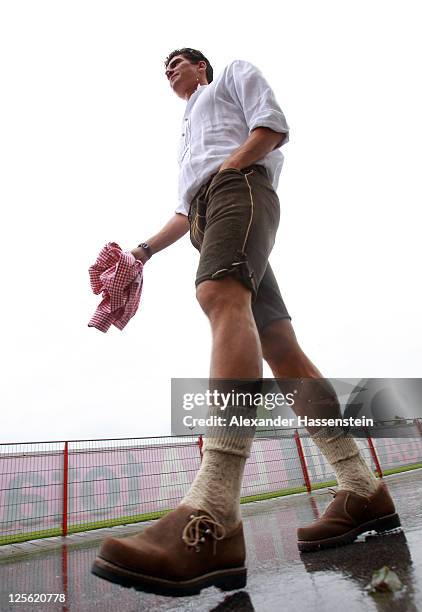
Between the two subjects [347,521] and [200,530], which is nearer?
[200,530]

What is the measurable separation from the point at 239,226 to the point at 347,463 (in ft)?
3.05

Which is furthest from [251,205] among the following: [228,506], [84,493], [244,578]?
[84,493]

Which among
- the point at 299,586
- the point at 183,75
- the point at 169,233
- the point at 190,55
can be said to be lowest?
the point at 299,586

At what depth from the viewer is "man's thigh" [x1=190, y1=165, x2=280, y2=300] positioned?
51.1 inches

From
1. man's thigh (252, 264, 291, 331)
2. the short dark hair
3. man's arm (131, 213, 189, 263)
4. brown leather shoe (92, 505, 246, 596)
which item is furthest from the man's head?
brown leather shoe (92, 505, 246, 596)

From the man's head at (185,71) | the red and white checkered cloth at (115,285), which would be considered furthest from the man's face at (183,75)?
the red and white checkered cloth at (115,285)

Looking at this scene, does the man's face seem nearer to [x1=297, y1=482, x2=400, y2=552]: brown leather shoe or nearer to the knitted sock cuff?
the knitted sock cuff

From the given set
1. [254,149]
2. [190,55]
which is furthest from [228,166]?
[190,55]

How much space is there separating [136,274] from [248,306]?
0.74 meters

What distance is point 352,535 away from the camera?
1413mm

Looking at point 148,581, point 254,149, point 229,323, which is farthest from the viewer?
point 254,149

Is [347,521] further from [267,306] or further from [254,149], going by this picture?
[254,149]

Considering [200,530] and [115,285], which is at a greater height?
[115,285]

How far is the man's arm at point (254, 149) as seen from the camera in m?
1.49
